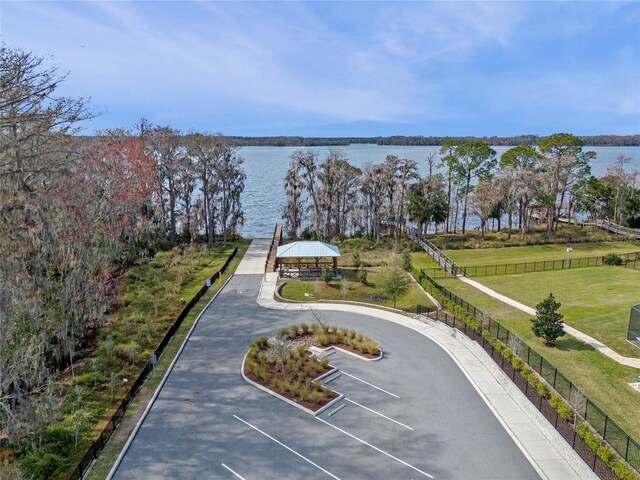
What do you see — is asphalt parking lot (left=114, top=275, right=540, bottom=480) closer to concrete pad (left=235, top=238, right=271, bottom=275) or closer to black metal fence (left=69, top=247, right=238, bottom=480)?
black metal fence (left=69, top=247, right=238, bottom=480)

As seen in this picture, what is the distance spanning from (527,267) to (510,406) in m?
26.2

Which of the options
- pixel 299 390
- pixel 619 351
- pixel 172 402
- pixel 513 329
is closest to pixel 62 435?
pixel 172 402

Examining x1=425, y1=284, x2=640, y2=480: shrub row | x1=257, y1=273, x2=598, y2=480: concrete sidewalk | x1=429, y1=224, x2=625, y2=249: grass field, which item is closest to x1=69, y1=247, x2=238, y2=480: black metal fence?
x1=257, y1=273, x2=598, y2=480: concrete sidewalk

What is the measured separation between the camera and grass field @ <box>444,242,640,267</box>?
45688 mm

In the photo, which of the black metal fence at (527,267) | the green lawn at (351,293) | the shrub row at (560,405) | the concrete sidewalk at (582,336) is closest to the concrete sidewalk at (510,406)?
the shrub row at (560,405)

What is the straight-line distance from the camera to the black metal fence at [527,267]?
40281 mm

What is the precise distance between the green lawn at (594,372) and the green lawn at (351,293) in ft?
19.5

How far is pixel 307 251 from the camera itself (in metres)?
38.0

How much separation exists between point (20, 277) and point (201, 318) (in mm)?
12491

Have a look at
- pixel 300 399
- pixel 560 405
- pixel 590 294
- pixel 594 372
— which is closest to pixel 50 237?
pixel 300 399

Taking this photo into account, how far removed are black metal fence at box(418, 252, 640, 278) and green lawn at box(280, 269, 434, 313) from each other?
6483mm

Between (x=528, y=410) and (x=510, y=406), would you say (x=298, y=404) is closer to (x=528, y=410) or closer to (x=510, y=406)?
(x=510, y=406)

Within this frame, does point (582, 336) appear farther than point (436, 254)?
No

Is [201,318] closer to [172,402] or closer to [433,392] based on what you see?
[172,402]
